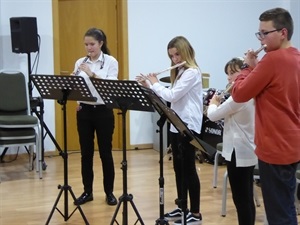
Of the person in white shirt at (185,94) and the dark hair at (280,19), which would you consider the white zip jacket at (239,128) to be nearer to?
the person in white shirt at (185,94)

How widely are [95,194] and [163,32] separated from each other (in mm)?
2959

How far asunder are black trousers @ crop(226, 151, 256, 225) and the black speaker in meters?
3.50

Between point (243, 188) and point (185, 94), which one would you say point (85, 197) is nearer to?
point (185, 94)

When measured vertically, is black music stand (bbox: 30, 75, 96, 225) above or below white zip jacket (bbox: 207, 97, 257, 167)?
above

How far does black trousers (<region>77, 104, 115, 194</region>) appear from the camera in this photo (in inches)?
156

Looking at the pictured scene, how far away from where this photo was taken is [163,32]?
22.0ft

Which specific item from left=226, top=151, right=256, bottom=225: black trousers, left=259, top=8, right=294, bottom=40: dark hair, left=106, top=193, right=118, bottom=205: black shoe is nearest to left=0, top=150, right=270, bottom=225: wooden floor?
left=106, top=193, right=118, bottom=205: black shoe

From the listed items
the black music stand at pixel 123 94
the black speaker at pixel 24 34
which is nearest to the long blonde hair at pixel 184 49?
the black music stand at pixel 123 94

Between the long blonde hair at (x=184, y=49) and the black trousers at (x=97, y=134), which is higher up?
the long blonde hair at (x=184, y=49)

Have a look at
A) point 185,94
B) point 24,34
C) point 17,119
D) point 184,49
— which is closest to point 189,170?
point 185,94

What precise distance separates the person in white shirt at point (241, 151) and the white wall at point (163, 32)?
374 cm

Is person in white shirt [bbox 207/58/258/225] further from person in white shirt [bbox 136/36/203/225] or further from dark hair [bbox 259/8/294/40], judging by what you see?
dark hair [bbox 259/8/294/40]

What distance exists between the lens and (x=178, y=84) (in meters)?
3.41

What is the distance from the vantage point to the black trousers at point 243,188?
113 inches
